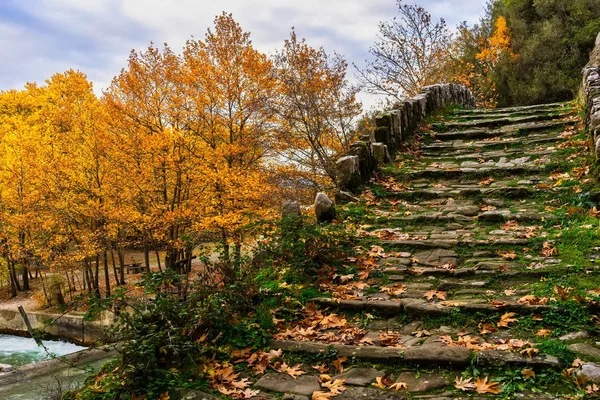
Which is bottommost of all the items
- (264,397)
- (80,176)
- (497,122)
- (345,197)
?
(264,397)

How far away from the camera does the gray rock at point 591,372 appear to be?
263 cm

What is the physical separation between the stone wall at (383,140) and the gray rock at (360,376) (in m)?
4.51

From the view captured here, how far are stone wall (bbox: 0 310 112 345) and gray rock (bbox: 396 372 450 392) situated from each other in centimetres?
1553

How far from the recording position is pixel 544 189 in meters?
6.46

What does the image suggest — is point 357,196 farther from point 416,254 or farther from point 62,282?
point 62,282

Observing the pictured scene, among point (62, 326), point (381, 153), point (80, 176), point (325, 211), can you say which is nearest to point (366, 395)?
point (325, 211)

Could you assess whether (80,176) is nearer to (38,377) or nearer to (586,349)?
(38,377)

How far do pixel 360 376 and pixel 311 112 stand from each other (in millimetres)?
12474

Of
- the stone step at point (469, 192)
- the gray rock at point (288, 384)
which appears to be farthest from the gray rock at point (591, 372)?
the stone step at point (469, 192)

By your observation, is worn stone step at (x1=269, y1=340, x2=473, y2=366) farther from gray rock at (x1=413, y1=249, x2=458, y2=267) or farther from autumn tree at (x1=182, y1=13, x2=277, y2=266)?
autumn tree at (x1=182, y1=13, x2=277, y2=266)

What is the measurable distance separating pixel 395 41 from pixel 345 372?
18696mm

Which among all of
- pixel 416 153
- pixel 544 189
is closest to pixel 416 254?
pixel 544 189

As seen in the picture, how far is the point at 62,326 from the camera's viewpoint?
18.0m

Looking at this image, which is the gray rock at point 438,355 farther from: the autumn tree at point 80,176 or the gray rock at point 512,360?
the autumn tree at point 80,176
